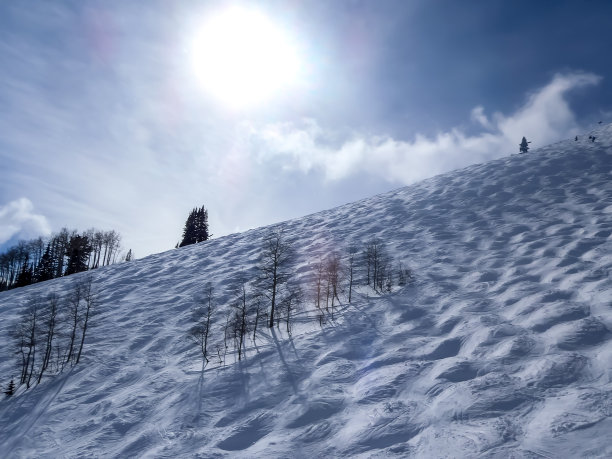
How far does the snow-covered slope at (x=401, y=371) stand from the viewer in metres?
9.22

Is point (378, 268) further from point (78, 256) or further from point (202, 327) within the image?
point (78, 256)

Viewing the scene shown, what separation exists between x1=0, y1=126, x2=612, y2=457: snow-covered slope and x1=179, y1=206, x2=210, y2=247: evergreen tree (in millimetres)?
32462

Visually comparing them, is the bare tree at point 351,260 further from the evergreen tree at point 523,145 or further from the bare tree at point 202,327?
the evergreen tree at point 523,145

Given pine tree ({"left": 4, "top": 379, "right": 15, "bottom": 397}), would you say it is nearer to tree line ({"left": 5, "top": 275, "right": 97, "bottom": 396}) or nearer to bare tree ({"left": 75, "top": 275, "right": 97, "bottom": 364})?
tree line ({"left": 5, "top": 275, "right": 97, "bottom": 396})

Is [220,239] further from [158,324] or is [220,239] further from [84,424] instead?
[84,424]

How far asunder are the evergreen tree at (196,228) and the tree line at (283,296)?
35.0m

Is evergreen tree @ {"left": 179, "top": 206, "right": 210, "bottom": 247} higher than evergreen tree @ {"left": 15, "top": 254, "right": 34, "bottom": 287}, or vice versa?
evergreen tree @ {"left": 179, "top": 206, "right": 210, "bottom": 247}

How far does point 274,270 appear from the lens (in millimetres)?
23062

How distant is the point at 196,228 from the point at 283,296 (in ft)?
145

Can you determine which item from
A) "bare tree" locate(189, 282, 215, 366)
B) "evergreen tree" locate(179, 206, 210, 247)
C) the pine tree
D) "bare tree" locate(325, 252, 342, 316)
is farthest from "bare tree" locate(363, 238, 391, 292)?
"evergreen tree" locate(179, 206, 210, 247)

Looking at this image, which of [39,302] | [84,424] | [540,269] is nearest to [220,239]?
[39,302]

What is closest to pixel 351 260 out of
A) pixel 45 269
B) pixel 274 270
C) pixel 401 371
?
pixel 274 270

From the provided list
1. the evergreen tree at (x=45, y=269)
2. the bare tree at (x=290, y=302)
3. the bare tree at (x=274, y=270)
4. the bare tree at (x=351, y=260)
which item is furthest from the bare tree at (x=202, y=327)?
the evergreen tree at (x=45, y=269)

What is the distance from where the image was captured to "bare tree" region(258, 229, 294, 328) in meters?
22.8
